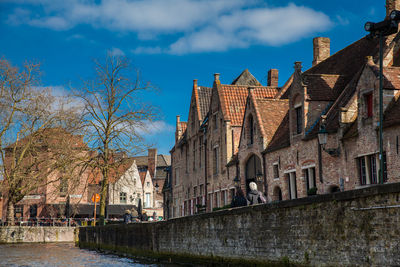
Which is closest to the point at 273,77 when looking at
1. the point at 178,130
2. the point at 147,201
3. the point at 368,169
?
the point at 178,130

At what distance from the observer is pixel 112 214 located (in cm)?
6781

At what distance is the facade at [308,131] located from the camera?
18453mm

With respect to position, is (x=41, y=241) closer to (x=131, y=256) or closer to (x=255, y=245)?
(x=131, y=256)

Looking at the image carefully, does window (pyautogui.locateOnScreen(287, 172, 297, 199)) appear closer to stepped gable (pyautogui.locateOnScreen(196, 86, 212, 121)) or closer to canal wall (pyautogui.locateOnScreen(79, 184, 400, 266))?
canal wall (pyautogui.locateOnScreen(79, 184, 400, 266))

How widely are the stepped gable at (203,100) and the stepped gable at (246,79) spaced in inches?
92.9

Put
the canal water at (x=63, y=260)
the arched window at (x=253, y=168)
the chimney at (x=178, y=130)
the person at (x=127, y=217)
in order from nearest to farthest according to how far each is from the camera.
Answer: the canal water at (x=63, y=260) → the arched window at (x=253, y=168) → the person at (x=127, y=217) → the chimney at (x=178, y=130)

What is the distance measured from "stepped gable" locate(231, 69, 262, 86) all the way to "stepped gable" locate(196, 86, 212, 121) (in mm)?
2360

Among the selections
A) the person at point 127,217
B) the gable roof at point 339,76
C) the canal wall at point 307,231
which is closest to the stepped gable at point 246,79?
the person at point 127,217

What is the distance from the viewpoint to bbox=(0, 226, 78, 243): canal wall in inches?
1692

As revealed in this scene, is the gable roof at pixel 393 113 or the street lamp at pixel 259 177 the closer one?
the gable roof at pixel 393 113

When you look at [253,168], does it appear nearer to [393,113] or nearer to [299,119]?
[299,119]

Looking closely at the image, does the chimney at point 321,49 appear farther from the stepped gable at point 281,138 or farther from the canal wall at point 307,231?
the canal wall at point 307,231

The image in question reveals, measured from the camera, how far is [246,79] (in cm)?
4075

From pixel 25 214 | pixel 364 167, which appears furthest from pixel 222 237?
pixel 25 214
